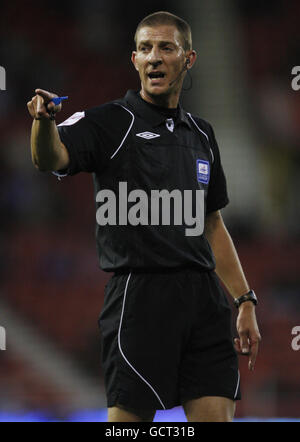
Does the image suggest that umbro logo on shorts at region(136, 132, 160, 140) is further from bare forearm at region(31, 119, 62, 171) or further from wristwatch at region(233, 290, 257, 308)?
wristwatch at region(233, 290, 257, 308)

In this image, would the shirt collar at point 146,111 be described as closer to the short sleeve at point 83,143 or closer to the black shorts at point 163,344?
the short sleeve at point 83,143

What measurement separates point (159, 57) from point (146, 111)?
0.19 m

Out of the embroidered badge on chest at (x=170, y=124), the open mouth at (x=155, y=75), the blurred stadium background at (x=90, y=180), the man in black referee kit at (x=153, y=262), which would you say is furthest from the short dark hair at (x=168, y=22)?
Answer: the blurred stadium background at (x=90, y=180)

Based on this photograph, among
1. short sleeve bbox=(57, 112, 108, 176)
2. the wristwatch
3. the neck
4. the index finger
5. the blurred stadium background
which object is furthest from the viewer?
the blurred stadium background

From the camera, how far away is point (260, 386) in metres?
8.47

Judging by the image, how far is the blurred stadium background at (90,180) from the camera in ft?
32.5

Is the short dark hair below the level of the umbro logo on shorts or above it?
above

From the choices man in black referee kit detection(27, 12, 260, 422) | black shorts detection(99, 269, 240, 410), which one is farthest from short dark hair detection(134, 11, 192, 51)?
black shorts detection(99, 269, 240, 410)

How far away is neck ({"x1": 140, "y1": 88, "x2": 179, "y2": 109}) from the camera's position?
273cm

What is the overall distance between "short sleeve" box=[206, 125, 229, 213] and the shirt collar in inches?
7.1

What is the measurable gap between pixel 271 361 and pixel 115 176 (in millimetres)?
7317

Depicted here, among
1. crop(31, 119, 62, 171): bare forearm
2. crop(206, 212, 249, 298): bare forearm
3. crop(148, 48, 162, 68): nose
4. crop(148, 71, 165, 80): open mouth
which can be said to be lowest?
crop(206, 212, 249, 298): bare forearm

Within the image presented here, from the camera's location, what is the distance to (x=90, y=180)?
472 inches
